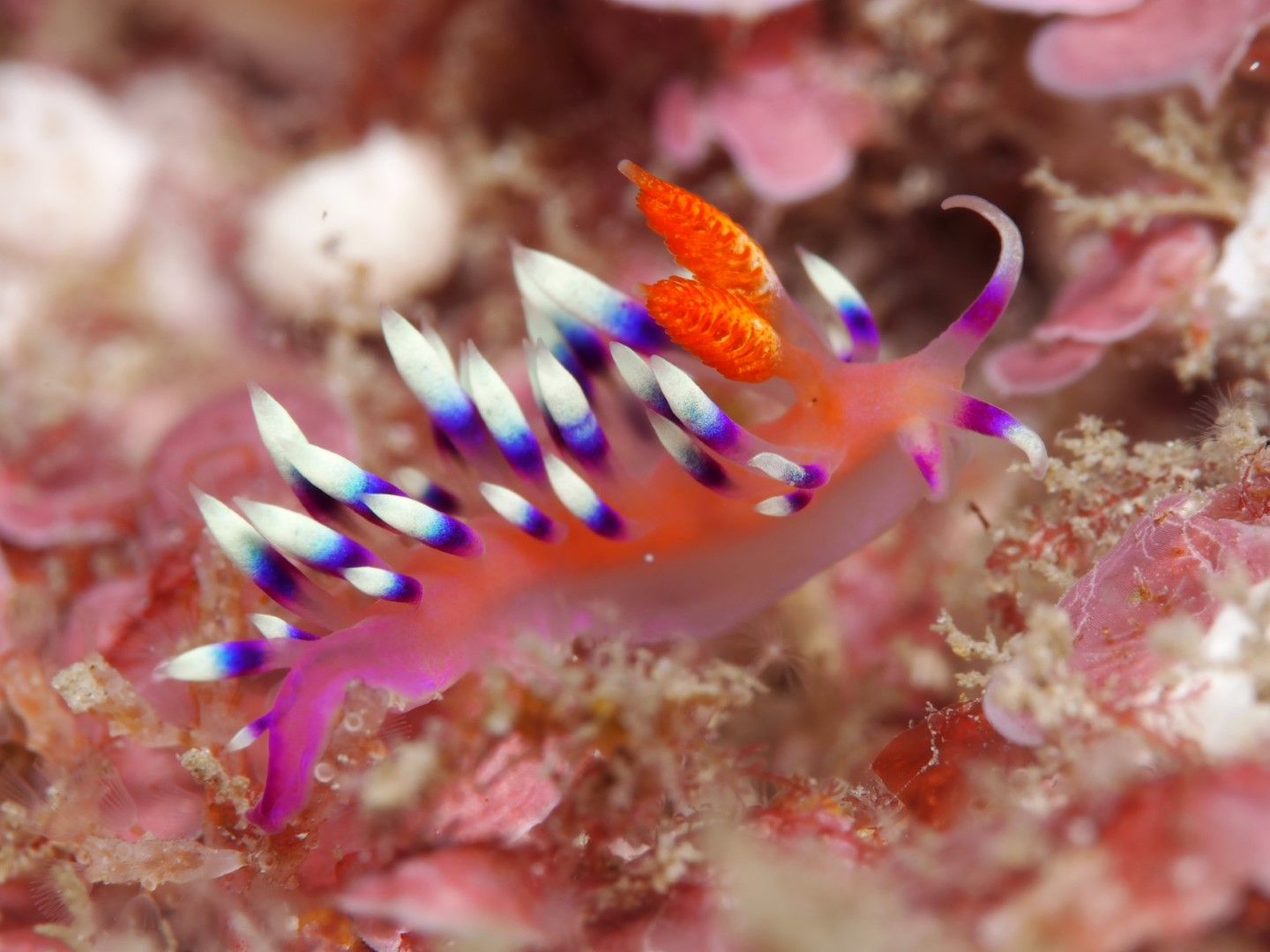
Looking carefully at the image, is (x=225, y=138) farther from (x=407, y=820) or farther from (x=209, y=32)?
(x=407, y=820)

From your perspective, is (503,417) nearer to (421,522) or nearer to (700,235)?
(421,522)

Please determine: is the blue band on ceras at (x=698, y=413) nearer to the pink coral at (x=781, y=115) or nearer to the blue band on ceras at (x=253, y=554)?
the blue band on ceras at (x=253, y=554)

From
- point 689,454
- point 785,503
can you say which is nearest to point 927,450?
point 785,503

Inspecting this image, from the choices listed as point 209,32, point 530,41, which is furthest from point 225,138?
point 530,41

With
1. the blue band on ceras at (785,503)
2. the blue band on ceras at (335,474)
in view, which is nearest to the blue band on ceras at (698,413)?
the blue band on ceras at (785,503)

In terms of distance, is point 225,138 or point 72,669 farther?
point 225,138

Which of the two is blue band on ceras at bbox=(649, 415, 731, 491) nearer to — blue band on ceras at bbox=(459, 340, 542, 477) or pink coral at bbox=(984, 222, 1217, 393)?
blue band on ceras at bbox=(459, 340, 542, 477)
